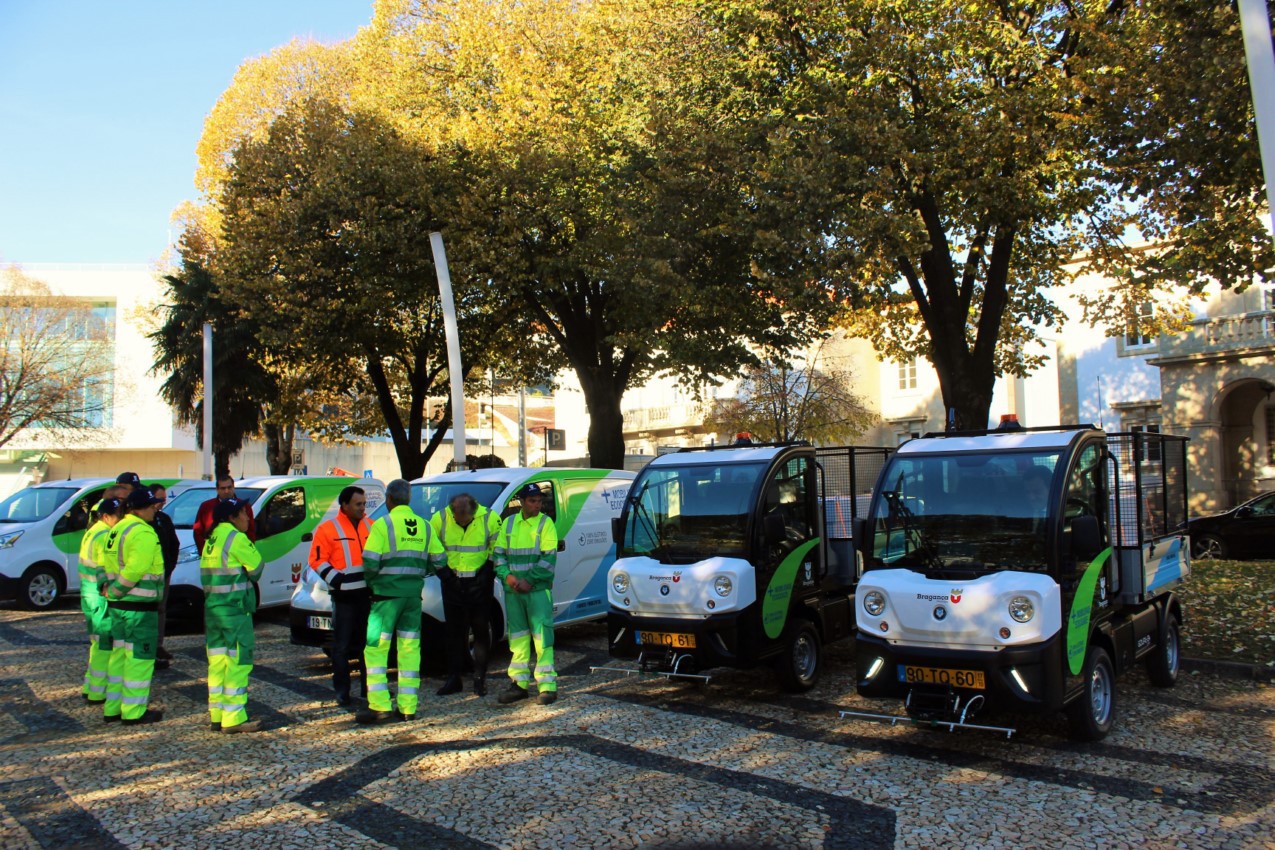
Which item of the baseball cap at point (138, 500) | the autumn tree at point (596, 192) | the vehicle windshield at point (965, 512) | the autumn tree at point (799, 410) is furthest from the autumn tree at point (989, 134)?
the autumn tree at point (799, 410)

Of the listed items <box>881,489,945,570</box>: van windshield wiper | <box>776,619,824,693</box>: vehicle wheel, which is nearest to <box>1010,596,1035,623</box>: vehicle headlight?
<box>881,489,945,570</box>: van windshield wiper

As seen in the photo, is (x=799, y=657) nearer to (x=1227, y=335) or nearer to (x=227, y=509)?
(x=227, y=509)

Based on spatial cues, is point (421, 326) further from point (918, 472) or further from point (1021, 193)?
point (918, 472)

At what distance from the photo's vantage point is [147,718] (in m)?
7.82

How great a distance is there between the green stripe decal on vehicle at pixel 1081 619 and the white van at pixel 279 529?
8552 mm

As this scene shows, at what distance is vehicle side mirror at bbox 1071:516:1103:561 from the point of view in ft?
21.3

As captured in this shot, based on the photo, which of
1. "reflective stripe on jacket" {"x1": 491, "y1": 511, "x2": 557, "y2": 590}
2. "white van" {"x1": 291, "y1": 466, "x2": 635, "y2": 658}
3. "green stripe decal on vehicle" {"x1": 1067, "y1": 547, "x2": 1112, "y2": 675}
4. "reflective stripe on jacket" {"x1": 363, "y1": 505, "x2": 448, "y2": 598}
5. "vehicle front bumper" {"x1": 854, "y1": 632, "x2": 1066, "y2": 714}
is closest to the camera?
"vehicle front bumper" {"x1": 854, "y1": 632, "x2": 1066, "y2": 714}

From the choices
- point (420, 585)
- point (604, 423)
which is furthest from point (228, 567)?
point (604, 423)

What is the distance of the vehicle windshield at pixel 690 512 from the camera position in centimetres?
853

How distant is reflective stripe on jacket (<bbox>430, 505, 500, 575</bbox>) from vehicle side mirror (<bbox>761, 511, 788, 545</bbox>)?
2.38 meters

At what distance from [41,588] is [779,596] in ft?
38.0

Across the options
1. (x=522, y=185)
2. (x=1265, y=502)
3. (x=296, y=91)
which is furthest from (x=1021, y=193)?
(x=296, y=91)

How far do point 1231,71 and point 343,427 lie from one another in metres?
25.7

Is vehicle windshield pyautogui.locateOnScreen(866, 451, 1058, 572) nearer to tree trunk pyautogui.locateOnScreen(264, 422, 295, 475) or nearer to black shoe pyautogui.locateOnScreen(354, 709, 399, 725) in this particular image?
black shoe pyautogui.locateOnScreen(354, 709, 399, 725)
